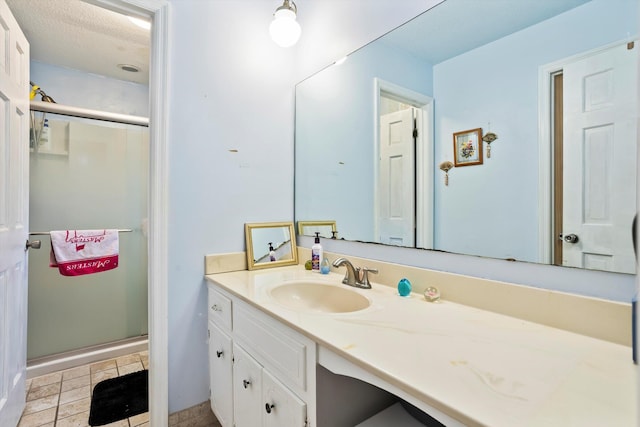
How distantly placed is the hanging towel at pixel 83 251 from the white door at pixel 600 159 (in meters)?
2.64

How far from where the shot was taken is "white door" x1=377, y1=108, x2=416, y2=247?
1253mm

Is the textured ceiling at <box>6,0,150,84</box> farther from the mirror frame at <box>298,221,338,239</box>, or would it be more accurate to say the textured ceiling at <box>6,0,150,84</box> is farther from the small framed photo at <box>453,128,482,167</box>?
the small framed photo at <box>453,128,482,167</box>

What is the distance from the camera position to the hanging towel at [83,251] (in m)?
2.06

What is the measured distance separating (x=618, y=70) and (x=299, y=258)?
147 centimetres

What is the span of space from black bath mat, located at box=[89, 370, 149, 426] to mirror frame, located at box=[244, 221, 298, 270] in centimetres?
106

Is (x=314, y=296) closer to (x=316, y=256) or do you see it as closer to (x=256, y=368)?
(x=316, y=256)

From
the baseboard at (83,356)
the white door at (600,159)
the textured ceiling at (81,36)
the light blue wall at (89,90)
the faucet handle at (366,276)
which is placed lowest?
A: the baseboard at (83,356)

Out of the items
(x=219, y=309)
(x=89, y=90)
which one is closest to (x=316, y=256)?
(x=219, y=309)

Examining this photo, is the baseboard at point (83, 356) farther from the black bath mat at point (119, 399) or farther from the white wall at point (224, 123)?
the white wall at point (224, 123)

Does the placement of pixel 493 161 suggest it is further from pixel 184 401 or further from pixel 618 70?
pixel 184 401

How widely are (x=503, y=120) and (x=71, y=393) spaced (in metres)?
2.68

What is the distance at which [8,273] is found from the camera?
1.37 metres

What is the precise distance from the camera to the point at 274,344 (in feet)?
3.20

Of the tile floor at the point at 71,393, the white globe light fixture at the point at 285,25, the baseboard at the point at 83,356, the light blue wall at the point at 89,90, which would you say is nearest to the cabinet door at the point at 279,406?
the tile floor at the point at 71,393
